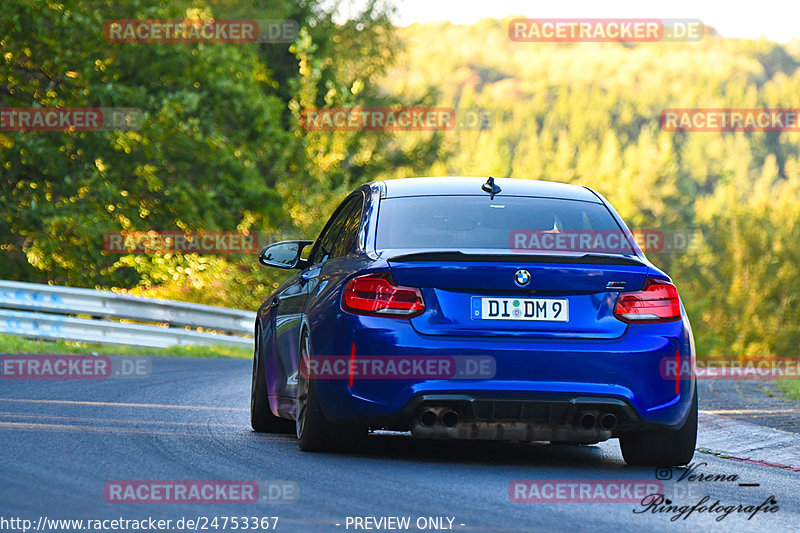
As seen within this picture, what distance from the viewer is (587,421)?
656 cm

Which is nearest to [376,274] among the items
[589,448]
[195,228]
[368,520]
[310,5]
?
[368,520]

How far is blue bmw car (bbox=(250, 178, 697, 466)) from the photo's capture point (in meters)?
6.45

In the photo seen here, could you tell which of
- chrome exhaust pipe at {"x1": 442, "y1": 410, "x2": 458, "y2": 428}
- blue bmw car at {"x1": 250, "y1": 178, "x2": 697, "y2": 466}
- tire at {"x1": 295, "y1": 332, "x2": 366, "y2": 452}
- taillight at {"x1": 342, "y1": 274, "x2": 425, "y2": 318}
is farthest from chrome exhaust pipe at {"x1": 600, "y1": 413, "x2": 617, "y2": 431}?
tire at {"x1": 295, "y1": 332, "x2": 366, "y2": 452}

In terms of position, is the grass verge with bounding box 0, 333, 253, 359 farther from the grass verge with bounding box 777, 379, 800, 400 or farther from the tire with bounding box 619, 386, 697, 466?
the tire with bounding box 619, 386, 697, 466

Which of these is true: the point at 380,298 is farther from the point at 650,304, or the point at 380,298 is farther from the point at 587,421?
the point at 650,304

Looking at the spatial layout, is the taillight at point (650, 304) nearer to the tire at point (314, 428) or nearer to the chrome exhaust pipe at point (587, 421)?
the chrome exhaust pipe at point (587, 421)

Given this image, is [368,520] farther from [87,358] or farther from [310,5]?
[310,5]

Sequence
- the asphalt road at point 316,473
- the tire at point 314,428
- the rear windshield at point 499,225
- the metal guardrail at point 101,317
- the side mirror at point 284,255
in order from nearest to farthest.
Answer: the asphalt road at point 316,473 → the tire at point 314,428 → the rear windshield at point 499,225 → the side mirror at point 284,255 → the metal guardrail at point 101,317

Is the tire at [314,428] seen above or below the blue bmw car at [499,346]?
below

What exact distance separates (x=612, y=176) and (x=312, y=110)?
94.6 metres

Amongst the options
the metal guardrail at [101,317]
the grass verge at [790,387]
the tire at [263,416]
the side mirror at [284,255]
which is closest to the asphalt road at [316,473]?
the tire at [263,416]

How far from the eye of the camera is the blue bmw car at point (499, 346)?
21.2 feet

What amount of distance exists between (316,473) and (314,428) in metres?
0.74

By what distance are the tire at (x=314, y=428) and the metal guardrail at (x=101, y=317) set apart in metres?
Answer: 11.3
